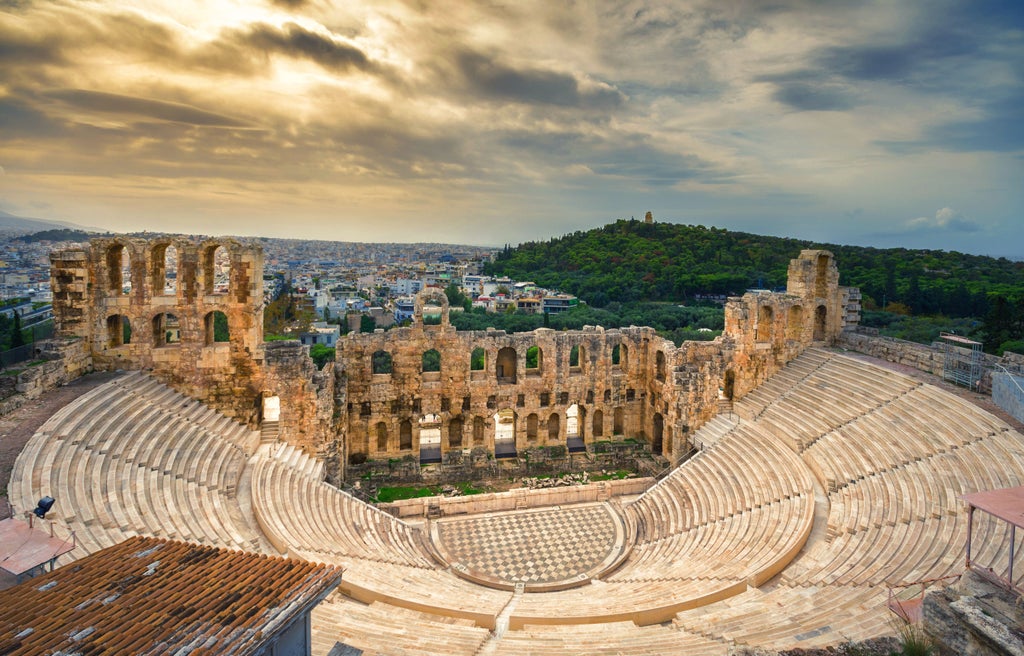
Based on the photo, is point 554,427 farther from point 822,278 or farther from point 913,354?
point 913,354

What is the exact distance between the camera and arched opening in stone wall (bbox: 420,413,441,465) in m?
27.3

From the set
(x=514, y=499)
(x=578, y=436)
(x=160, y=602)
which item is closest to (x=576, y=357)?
(x=578, y=436)

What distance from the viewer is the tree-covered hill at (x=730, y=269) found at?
5266 cm

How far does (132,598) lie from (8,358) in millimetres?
16605

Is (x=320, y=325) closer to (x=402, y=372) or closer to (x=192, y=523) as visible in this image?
(x=402, y=372)

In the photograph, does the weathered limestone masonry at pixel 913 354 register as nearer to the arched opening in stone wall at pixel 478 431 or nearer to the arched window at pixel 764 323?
the arched window at pixel 764 323

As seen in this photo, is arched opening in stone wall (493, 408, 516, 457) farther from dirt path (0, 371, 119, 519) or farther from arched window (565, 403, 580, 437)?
dirt path (0, 371, 119, 519)

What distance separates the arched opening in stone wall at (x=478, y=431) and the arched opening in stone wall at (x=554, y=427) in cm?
376

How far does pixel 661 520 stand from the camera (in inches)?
841

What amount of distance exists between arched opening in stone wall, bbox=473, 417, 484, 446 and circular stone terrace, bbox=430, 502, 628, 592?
5570 mm

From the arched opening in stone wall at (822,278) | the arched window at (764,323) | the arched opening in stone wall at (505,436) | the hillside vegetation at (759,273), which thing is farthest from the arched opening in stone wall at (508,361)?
the hillside vegetation at (759,273)

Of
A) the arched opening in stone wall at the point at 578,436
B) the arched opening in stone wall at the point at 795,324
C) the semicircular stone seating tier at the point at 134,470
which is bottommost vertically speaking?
the arched opening in stone wall at the point at 578,436

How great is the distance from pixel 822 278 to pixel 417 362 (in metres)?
20.7

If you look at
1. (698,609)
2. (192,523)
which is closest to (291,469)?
(192,523)
